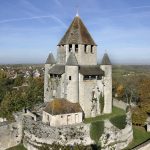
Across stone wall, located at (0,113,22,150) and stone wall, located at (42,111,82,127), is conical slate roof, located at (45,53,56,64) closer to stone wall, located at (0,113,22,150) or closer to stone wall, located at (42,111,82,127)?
stone wall, located at (42,111,82,127)

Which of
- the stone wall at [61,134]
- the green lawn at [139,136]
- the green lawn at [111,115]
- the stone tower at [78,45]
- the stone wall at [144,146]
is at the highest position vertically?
the stone tower at [78,45]

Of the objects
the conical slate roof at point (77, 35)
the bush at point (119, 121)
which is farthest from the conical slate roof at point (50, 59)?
the bush at point (119, 121)

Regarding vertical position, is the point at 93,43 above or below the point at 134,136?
above

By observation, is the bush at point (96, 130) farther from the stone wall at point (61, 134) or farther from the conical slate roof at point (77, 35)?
the conical slate roof at point (77, 35)

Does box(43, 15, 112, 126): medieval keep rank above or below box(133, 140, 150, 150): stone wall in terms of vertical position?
above

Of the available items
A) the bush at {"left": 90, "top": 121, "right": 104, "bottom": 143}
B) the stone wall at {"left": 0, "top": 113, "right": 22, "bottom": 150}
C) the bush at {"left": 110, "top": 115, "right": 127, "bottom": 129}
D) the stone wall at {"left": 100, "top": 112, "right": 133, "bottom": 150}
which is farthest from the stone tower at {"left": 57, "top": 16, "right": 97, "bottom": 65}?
the stone wall at {"left": 0, "top": 113, "right": 22, "bottom": 150}

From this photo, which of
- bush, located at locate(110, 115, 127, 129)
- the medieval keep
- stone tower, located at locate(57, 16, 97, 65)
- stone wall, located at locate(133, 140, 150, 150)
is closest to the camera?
stone wall, located at locate(133, 140, 150, 150)

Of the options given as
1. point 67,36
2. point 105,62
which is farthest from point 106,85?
point 67,36

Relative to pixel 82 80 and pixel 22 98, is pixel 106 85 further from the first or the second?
pixel 22 98
